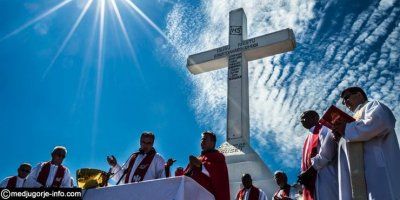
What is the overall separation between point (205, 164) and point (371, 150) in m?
2.03

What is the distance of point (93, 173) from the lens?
16.4ft

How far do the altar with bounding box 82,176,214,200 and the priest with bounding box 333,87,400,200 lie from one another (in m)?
1.73

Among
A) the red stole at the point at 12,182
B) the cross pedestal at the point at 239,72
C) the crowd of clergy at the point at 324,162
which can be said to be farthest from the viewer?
Result: the cross pedestal at the point at 239,72

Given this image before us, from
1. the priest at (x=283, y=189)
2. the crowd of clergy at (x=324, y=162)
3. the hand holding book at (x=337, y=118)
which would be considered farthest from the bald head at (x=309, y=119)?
the priest at (x=283, y=189)

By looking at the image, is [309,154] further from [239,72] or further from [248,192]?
[239,72]

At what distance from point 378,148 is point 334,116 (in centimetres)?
58

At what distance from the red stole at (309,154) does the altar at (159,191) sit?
1713 millimetres

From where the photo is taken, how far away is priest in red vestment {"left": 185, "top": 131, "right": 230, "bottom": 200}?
16.5ft

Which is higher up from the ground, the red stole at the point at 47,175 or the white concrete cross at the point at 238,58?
the white concrete cross at the point at 238,58

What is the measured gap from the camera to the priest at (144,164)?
648 centimetres

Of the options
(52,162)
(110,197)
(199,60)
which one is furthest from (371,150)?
(199,60)

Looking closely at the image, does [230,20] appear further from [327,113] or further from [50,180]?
[327,113]

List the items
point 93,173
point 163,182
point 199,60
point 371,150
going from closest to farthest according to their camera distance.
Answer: point 163,182
point 371,150
point 93,173
point 199,60

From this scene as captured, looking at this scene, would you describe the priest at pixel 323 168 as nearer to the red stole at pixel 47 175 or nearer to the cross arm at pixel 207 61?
the red stole at pixel 47 175
